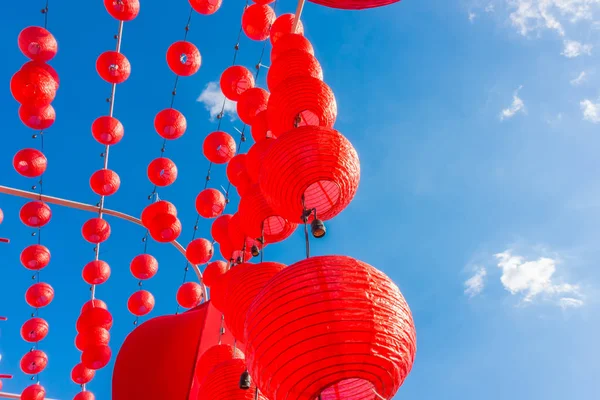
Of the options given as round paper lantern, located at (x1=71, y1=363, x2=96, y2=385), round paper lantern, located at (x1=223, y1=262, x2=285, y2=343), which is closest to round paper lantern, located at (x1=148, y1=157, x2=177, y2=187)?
round paper lantern, located at (x1=223, y1=262, x2=285, y2=343)

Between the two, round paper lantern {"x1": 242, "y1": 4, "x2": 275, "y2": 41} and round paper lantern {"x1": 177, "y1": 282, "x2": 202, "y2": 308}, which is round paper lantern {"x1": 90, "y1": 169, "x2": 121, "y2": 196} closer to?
round paper lantern {"x1": 177, "y1": 282, "x2": 202, "y2": 308}

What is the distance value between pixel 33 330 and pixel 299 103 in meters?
5.85

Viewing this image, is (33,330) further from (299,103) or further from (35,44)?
(299,103)

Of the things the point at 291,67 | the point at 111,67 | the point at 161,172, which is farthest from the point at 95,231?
the point at 291,67

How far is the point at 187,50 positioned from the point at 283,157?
2.78 metres

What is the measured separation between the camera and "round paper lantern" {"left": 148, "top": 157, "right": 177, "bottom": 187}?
16.4 ft

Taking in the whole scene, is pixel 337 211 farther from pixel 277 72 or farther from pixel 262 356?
pixel 277 72

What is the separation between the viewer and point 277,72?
301cm

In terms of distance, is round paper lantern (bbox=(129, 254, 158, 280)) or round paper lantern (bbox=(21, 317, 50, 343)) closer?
round paper lantern (bbox=(129, 254, 158, 280))

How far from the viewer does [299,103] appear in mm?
2619

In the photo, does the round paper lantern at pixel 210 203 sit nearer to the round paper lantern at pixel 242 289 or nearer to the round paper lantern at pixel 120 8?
the round paper lantern at pixel 120 8

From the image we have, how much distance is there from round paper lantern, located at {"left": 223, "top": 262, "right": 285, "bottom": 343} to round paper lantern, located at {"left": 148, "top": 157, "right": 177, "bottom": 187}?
2.68 m

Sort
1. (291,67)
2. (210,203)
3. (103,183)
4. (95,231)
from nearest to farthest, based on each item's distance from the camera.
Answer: (291,67) < (210,203) < (103,183) < (95,231)

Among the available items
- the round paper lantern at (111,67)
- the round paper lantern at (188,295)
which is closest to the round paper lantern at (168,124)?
the round paper lantern at (111,67)
